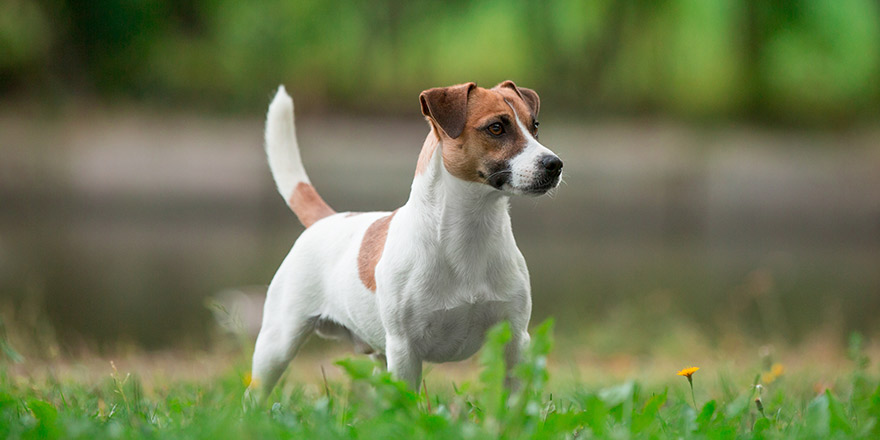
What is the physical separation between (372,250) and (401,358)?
40 centimetres

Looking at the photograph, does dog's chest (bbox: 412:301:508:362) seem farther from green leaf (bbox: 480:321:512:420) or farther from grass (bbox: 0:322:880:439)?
green leaf (bbox: 480:321:512:420)

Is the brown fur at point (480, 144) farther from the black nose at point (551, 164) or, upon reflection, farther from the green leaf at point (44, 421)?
the green leaf at point (44, 421)

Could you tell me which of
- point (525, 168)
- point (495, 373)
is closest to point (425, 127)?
point (525, 168)

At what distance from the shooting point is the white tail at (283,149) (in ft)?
11.2

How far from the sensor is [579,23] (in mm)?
11477

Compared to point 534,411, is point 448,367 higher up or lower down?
lower down

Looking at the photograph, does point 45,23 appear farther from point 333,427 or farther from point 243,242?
point 333,427

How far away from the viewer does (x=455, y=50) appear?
11.5 metres

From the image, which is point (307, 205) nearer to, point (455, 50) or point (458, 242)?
point (458, 242)

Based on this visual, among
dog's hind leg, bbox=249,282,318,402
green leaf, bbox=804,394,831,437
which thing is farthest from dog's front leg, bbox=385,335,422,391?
green leaf, bbox=804,394,831,437

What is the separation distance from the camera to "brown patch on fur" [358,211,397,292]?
9.00ft

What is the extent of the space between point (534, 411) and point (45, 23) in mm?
11584

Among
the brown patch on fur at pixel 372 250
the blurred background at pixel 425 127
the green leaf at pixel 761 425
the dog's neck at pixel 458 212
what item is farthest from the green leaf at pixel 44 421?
the blurred background at pixel 425 127

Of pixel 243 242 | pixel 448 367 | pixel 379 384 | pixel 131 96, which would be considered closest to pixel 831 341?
pixel 448 367
